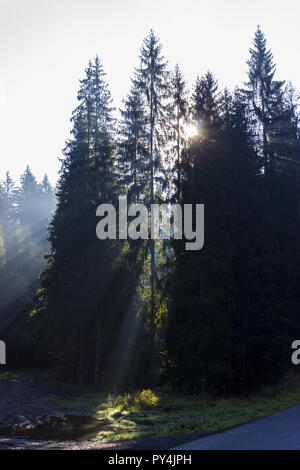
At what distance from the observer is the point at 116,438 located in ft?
39.8

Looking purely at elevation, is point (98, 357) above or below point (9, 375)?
above

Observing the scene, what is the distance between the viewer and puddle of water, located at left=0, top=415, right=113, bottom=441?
13.0 meters

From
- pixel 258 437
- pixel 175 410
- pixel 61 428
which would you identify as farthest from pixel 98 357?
pixel 258 437

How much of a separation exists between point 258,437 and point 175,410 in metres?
7.45

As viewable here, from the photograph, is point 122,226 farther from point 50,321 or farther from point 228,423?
point 228,423

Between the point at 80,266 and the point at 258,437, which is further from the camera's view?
the point at 80,266

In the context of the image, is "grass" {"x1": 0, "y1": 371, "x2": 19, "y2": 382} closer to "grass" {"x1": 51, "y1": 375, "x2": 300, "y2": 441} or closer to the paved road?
"grass" {"x1": 51, "y1": 375, "x2": 300, "y2": 441}

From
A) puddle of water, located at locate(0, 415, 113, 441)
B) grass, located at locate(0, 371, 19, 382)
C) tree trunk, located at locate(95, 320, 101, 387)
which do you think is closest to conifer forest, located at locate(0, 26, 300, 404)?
tree trunk, located at locate(95, 320, 101, 387)

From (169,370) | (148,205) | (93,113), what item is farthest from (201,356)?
(93,113)

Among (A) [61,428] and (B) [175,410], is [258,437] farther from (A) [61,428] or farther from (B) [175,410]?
(B) [175,410]

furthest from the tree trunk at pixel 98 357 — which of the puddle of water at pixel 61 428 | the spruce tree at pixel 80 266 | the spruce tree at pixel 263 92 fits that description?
the spruce tree at pixel 263 92

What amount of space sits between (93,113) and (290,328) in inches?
778

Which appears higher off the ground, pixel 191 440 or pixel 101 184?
pixel 101 184

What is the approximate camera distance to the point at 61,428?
14.7 meters
